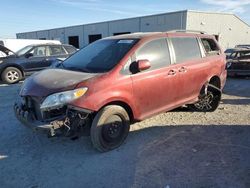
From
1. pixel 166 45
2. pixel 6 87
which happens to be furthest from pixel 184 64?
pixel 6 87

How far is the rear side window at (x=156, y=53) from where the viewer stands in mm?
5048

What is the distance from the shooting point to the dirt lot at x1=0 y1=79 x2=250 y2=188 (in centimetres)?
377

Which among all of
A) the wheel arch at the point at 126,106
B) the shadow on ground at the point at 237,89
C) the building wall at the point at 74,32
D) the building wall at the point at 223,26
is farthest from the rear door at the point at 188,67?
the building wall at the point at 74,32

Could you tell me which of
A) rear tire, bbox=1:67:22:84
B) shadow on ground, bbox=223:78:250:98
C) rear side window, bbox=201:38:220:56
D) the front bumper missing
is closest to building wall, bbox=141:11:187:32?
shadow on ground, bbox=223:78:250:98

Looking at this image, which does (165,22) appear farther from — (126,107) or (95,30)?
(126,107)

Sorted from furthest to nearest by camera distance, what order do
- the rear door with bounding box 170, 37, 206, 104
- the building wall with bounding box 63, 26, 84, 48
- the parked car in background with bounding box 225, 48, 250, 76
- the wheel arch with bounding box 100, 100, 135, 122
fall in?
the building wall with bounding box 63, 26, 84, 48 → the parked car in background with bounding box 225, 48, 250, 76 → the rear door with bounding box 170, 37, 206, 104 → the wheel arch with bounding box 100, 100, 135, 122

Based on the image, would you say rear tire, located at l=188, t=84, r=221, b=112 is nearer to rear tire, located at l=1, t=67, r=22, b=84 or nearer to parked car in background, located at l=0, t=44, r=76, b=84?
parked car in background, located at l=0, t=44, r=76, b=84

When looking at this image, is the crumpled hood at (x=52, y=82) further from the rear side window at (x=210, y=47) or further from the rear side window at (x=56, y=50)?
the rear side window at (x=56, y=50)

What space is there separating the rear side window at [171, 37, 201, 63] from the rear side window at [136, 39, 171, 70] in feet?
1.03

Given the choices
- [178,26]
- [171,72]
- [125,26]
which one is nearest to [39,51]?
[171,72]

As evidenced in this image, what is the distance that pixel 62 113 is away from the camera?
423 centimetres

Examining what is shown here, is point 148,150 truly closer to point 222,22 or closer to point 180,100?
point 180,100

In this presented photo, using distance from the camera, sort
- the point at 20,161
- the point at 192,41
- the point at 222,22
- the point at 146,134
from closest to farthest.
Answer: the point at 20,161 < the point at 146,134 < the point at 192,41 < the point at 222,22

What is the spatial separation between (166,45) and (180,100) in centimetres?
117
